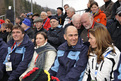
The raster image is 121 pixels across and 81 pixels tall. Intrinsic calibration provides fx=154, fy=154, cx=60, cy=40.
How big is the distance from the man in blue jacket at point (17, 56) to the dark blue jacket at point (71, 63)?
2.77 ft

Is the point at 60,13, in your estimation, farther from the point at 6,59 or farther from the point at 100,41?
the point at 100,41

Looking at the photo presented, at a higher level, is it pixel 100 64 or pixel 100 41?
pixel 100 41

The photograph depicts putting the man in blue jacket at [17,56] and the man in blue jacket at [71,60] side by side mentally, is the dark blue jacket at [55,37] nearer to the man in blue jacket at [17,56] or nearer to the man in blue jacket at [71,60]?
the man in blue jacket at [17,56]

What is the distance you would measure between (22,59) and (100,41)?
1.96m

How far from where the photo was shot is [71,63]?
272 centimetres

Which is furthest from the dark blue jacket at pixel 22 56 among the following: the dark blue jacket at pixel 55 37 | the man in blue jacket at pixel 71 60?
the dark blue jacket at pixel 55 37

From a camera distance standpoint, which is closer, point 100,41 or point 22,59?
point 100,41

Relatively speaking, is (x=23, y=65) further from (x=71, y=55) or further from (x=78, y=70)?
(x=78, y=70)

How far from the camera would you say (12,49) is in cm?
370

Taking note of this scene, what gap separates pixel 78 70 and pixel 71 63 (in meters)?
0.20

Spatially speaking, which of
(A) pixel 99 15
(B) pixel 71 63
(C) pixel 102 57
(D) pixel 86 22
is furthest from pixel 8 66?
(A) pixel 99 15

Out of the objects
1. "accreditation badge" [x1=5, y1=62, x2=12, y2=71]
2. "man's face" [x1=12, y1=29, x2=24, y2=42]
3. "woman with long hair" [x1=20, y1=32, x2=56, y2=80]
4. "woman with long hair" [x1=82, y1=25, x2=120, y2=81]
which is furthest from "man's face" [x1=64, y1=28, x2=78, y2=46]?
"accreditation badge" [x1=5, y1=62, x2=12, y2=71]

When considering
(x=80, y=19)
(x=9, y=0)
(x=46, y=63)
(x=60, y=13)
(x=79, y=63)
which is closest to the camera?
(x=79, y=63)

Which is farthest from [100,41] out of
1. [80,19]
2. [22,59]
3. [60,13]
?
[60,13]
